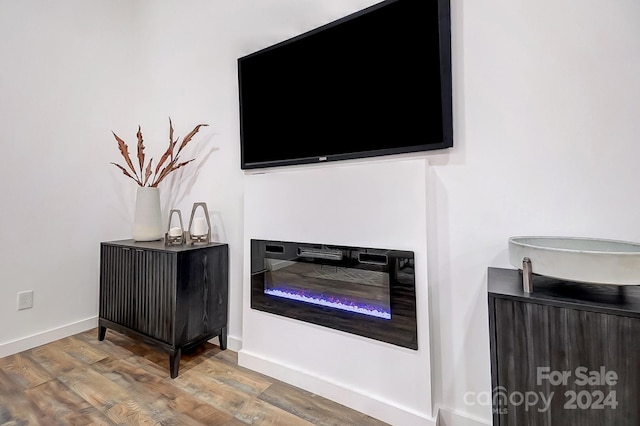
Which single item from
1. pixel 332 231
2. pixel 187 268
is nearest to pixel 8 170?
pixel 187 268

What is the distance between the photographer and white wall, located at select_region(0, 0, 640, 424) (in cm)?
109

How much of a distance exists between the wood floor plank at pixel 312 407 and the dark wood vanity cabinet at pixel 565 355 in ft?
2.24

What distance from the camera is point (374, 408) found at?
1356 mm

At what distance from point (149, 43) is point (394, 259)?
116 inches

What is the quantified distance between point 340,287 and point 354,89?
3.58 ft

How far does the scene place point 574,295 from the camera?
877 mm

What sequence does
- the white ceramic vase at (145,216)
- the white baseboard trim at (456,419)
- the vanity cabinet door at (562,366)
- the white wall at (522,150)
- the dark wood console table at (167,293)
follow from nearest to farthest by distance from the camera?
the vanity cabinet door at (562,366)
the white wall at (522,150)
the white baseboard trim at (456,419)
the dark wood console table at (167,293)
the white ceramic vase at (145,216)

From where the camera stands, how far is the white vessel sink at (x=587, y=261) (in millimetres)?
784

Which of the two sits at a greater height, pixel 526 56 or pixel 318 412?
pixel 526 56

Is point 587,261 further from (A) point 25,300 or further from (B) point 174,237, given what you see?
(A) point 25,300

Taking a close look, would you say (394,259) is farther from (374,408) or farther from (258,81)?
(258,81)

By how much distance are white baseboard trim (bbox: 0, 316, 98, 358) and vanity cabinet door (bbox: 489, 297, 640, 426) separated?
2.91 m

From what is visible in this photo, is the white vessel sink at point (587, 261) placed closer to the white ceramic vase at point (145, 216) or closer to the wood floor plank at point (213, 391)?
the wood floor plank at point (213, 391)

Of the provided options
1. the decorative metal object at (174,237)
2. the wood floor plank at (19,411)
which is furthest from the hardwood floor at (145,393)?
the decorative metal object at (174,237)
